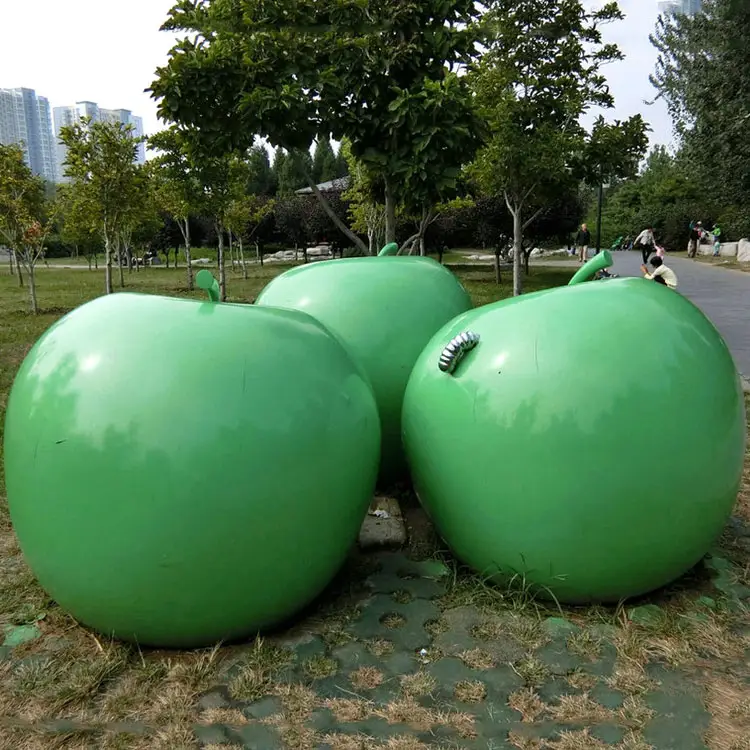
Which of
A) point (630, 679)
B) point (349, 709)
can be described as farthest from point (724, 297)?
point (349, 709)

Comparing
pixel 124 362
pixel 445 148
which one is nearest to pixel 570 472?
pixel 124 362

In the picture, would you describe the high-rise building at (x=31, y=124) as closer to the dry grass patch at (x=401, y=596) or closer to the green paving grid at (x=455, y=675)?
the dry grass patch at (x=401, y=596)

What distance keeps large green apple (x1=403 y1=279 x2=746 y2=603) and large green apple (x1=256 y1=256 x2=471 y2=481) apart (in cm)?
90

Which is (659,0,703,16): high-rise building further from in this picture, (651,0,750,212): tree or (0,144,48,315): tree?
(0,144,48,315): tree

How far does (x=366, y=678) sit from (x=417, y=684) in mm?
214

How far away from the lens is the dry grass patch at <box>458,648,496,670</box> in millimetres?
2914

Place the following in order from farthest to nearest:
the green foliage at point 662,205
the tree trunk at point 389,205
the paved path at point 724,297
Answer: the green foliage at point 662,205 < the paved path at point 724,297 < the tree trunk at point 389,205

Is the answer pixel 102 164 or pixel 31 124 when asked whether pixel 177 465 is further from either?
pixel 31 124

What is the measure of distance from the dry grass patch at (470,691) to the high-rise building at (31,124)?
4347 inches

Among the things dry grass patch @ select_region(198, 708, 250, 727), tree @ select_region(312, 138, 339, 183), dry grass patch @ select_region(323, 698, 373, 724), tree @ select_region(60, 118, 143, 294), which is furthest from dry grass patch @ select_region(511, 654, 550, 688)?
tree @ select_region(312, 138, 339, 183)

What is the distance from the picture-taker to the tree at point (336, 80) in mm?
6727

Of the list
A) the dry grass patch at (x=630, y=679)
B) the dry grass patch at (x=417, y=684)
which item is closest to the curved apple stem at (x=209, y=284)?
the dry grass patch at (x=417, y=684)

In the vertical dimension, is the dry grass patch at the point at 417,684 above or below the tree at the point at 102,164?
below

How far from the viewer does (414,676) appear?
2.85 meters
